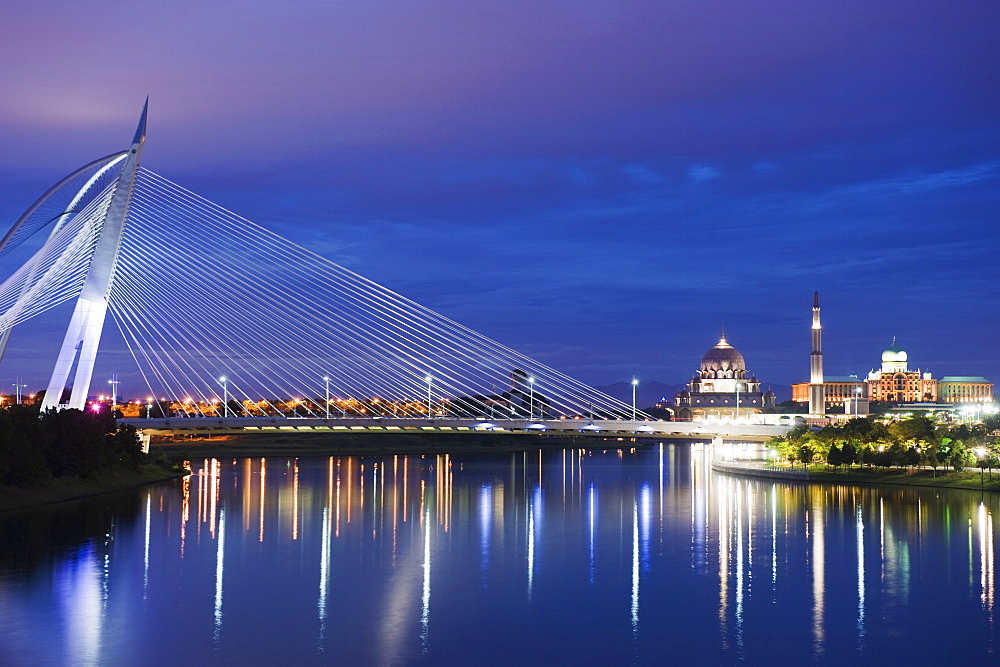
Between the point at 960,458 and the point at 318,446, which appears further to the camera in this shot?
the point at 318,446

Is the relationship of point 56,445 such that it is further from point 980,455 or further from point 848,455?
point 980,455

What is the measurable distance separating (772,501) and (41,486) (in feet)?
90.0

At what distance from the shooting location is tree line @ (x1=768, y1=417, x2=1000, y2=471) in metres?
54.6

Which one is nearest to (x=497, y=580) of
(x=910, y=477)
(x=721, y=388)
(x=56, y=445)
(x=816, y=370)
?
(x=56, y=445)

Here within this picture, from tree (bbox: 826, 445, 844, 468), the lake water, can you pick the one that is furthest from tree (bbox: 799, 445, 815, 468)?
the lake water

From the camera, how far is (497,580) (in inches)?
1041

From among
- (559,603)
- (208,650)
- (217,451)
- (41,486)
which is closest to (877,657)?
(559,603)

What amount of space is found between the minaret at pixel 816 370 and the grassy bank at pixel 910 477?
A: 70.2m

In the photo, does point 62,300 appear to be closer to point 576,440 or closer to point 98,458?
point 98,458

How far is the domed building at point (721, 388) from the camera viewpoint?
169625 millimetres

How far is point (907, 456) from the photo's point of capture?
56.4 metres

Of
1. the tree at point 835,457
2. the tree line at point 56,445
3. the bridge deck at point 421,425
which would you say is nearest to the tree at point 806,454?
the tree at point 835,457

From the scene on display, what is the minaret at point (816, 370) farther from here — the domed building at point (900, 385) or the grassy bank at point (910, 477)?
the grassy bank at point (910, 477)

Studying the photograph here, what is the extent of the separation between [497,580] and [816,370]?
4320 inches
